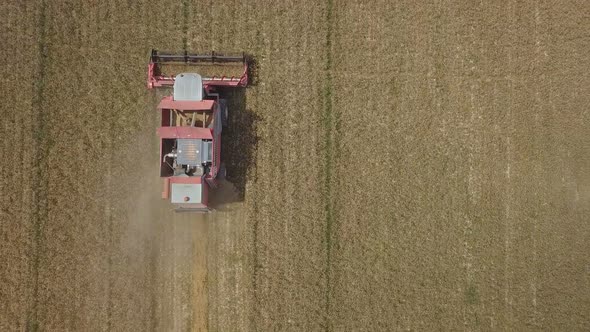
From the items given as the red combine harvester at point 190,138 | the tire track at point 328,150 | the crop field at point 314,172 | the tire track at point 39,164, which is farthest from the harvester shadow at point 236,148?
the tire track at point 39,164

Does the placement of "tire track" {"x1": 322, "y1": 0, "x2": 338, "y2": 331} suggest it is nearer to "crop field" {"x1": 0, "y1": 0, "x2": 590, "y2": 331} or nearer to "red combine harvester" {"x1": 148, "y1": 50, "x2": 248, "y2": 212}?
"crop field" {"x1": 0, "y1": 0, "x2": 590, "y2": 331}

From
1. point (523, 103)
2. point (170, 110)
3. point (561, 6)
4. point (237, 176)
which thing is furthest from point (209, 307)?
point (561, 6)

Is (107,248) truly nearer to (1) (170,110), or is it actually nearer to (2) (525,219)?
(1) (170,110)

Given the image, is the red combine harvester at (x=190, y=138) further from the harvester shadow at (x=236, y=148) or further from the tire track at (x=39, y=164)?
the tire track at (x=39, y=164)

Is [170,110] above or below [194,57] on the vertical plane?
below

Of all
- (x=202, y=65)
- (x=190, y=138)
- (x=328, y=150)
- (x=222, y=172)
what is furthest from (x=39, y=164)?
(x=328, y=150)

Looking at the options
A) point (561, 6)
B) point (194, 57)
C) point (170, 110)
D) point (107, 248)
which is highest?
point (561, 6)
